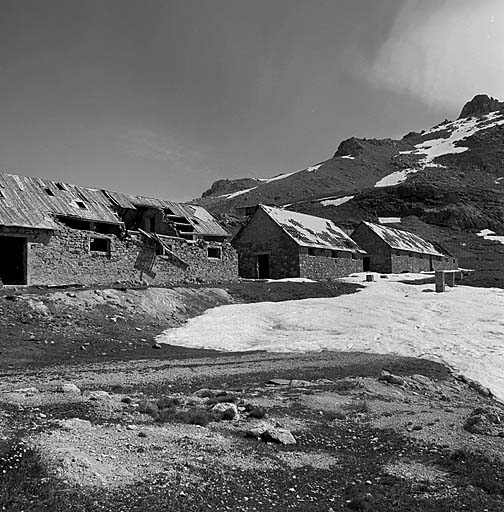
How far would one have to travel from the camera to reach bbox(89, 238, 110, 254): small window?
117 feet

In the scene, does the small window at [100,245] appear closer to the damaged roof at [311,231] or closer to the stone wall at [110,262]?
the stone wall at [110,262]

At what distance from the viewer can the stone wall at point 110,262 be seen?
32062mm

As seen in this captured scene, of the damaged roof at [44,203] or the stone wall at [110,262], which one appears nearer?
Answer: the damaged roof at [44,203]

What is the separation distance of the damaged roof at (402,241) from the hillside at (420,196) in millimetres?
8364

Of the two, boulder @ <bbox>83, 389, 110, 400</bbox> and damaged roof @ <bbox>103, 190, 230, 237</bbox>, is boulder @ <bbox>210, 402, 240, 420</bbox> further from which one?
damaged roof @ <bbox>103, 190, 230, 237</bbox>

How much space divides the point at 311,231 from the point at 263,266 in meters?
7.95

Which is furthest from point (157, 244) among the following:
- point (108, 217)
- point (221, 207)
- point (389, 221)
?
point (221, 207)

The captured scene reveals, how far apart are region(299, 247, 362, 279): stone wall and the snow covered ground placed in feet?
45.2

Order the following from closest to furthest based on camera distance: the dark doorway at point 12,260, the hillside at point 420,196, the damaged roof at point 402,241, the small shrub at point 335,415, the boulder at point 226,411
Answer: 1. the boulder at point 226,411
2. the small shrub at point 335,415
3. the dark doorway at point 12,260
4. the damaged roof at point 402,241
5. the hillside at point 420,196

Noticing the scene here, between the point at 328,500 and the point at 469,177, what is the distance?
174 m

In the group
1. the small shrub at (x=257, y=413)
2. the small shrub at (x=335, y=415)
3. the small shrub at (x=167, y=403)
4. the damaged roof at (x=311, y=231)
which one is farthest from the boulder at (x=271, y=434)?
the damaged roof at (x=311, y=231)

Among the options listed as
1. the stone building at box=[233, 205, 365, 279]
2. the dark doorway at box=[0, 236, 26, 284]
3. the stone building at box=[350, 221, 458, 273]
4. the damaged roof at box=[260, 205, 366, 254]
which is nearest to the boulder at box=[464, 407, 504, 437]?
the dark doorway at box=[0, 236, 26, 284]

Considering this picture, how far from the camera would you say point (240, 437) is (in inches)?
370

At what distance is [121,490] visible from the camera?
6613 millimetres
